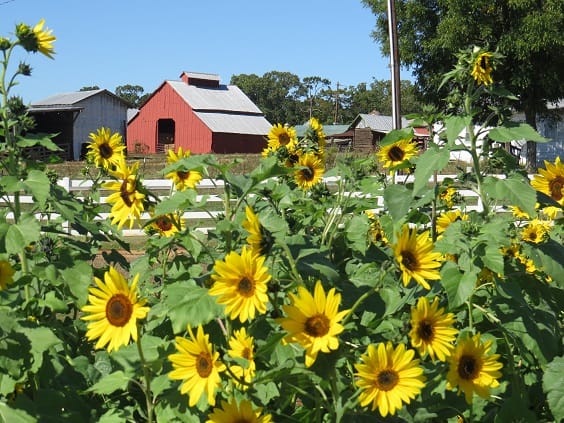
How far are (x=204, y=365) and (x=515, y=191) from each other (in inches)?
43.5

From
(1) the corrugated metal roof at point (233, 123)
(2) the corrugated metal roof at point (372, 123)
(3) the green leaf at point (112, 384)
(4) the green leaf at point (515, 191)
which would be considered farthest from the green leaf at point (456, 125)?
(2) the corrugated metal roof at point (372, 123)

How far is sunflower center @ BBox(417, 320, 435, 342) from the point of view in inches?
70.5

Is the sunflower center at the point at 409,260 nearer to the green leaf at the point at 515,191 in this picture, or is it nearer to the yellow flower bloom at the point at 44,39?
the green leaf at the point at 515,191

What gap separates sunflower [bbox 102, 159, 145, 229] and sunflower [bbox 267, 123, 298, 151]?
1705mm

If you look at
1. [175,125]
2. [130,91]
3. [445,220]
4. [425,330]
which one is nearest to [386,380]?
[425,330]

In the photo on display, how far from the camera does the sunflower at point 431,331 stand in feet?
5.83

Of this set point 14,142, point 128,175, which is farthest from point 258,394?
point 14,142

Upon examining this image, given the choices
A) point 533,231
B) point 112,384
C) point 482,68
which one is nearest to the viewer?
point 112,384

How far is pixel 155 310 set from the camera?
84.9 inches

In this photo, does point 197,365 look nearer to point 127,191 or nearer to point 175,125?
point 127,191

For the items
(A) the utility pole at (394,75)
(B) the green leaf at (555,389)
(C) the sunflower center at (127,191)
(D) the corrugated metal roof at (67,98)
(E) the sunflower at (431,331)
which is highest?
(D) the corrugated metal roof at (67,98)

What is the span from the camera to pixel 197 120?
42188 millimetres

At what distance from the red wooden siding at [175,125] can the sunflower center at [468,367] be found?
39192 millimetres

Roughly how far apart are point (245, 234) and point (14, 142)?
0.95 m
